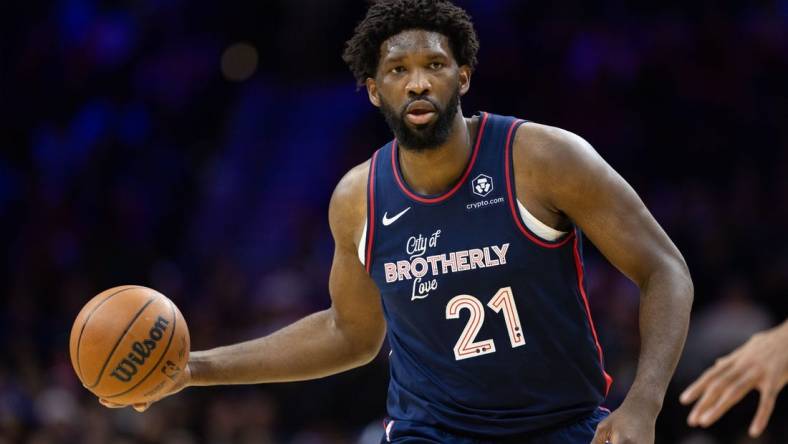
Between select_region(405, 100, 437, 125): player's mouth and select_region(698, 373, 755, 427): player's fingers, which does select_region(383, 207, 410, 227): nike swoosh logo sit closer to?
select_region(405, 100, 437, 125): player's mouth

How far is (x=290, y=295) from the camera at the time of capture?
9906 mm

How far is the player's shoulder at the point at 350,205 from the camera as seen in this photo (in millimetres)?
4551

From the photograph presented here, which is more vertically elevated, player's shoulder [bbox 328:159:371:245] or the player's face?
the player's face

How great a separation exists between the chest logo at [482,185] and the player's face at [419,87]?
0.66 ft

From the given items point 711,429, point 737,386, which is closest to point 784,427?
point 711,429

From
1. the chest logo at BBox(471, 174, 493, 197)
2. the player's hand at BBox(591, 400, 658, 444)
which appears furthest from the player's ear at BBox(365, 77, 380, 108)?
the player's hand at BBox(591, 400, 658, 444)

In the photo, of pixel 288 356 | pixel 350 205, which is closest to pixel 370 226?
pixel 350 205

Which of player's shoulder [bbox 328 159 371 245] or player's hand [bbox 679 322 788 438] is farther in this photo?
player's shoulder [bbox 328 159 371 245]

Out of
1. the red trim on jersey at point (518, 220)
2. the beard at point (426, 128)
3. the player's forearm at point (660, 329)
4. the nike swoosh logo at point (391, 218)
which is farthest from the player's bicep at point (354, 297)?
the player's forearm at point (660, 329)

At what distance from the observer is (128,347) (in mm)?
4312

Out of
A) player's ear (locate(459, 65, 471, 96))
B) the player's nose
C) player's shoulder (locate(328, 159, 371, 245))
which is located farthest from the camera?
player's shoulder (locate(328, 159, 371, 245))

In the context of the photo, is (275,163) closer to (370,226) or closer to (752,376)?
(370,226)

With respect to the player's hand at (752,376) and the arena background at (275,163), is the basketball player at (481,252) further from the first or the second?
the arena background at (275,163)

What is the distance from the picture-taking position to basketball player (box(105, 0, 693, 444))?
4.01 metres
